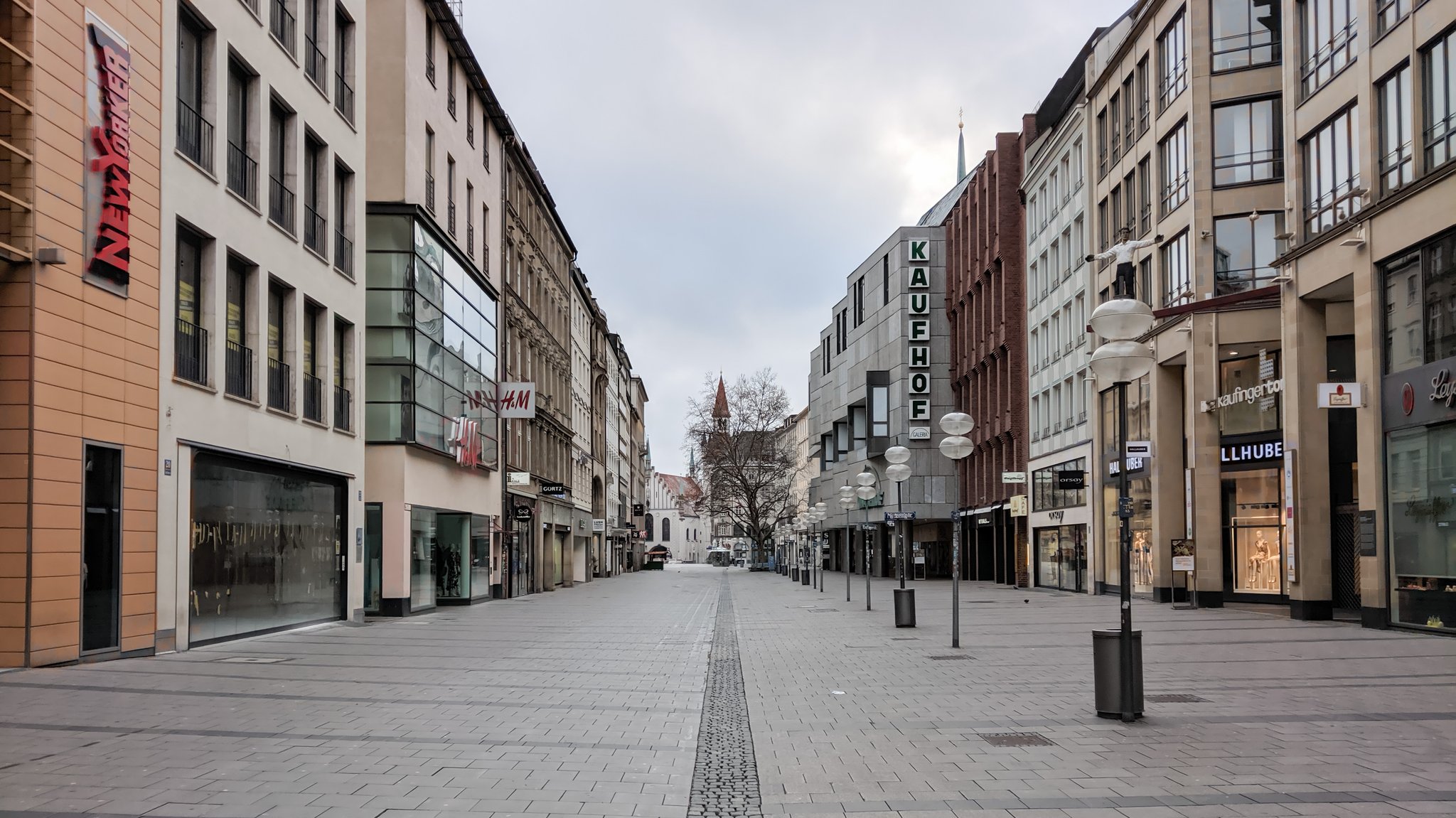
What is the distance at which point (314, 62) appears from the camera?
24578 millimetres

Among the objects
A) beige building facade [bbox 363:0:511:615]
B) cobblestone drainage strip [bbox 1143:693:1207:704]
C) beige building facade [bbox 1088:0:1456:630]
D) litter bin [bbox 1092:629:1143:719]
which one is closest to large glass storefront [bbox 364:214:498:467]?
beige building facade [bbox 363:0:511:615]

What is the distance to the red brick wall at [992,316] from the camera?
53969 mm

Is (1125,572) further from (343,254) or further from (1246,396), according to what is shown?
(1246,396)

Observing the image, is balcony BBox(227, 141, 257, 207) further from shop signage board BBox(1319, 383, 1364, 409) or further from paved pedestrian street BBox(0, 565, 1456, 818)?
shop signage board BBox(1319, 383, 1364, 409)

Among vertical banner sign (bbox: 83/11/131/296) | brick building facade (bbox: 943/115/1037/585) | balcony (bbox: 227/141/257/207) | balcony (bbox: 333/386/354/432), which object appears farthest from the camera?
brick building facade (bbox: 943/115/1037/585)

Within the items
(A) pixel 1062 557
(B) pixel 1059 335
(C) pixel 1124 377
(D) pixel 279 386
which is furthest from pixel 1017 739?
(B) pixel 1059 335

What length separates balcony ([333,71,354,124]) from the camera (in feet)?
84.9

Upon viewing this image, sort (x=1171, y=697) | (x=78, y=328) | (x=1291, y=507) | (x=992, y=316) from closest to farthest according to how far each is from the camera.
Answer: (x=1171, y=697), (x=78, y=328), (x=1291, y=507), (x=992, y=316)

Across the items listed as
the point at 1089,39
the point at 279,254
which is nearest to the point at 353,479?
the point at 279,254

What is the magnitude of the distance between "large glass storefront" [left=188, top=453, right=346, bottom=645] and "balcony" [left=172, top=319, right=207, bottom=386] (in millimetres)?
1252

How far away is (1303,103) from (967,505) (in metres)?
38.3

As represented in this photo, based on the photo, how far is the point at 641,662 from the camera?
56.8 ft

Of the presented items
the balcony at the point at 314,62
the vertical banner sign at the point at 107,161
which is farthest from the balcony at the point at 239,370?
the balcony at the point at 314,62

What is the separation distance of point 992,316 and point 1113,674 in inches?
1867
